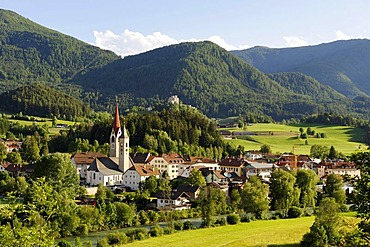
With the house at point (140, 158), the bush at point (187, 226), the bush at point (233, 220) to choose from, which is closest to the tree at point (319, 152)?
the house at point (140, 158)

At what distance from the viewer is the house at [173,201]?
59888 mm

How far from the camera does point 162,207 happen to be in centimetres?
6022

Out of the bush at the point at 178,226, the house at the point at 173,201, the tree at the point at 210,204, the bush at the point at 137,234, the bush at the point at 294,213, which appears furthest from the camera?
the house at the point at 173,201

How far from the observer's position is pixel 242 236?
44.5 metres

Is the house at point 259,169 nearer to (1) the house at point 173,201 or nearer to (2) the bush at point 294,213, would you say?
(1) the house at point 173,201

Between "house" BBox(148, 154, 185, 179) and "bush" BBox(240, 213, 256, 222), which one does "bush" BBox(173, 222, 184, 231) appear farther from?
"house" BBox(148, 154, 185, 179)

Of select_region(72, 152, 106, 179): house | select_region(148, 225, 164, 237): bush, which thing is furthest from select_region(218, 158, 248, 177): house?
select_region(148, 225, 164, 237): bush

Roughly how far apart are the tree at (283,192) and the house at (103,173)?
1056 inches

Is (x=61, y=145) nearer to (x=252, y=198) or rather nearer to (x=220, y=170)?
(x=220, y=170)

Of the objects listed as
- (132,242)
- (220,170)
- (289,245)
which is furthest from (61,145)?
(289,245)

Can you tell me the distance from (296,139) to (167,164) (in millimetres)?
62148

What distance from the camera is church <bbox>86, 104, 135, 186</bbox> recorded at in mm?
78188

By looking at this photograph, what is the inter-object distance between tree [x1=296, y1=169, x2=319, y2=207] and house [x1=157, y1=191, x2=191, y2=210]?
1444 centimetres

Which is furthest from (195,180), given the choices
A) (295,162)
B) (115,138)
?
(295,162)
